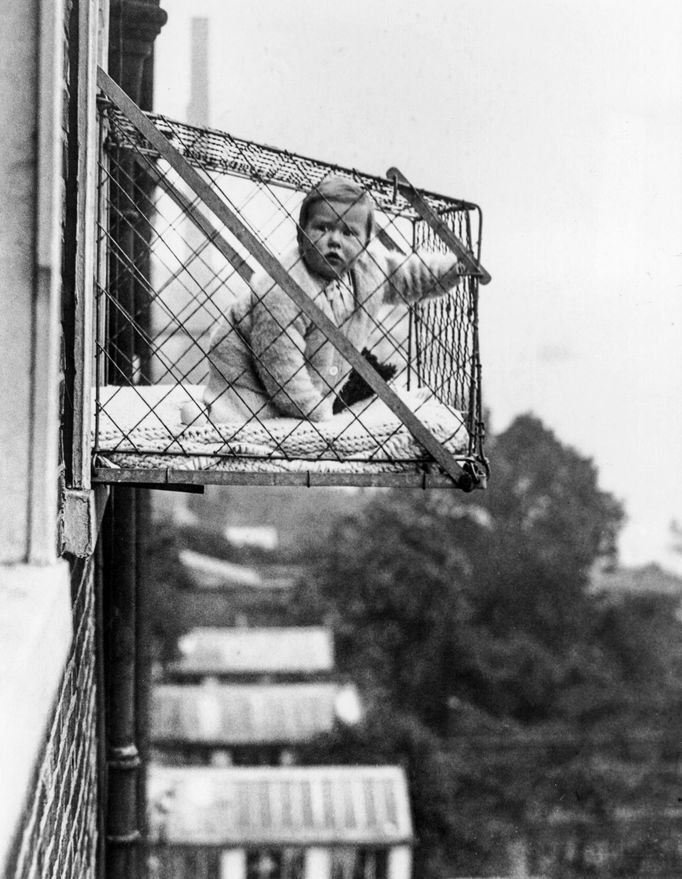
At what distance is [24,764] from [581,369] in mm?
27447

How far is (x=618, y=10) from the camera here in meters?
21.3

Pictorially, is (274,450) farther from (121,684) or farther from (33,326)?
(121,684)

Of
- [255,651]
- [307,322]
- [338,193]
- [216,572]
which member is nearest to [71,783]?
[307,322]

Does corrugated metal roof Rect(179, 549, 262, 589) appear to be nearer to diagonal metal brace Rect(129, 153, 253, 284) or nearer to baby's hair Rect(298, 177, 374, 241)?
diagonal metal brace Rect(129, 153, 253, 284)

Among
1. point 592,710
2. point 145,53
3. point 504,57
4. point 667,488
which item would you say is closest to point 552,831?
point 592,710

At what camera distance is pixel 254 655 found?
26.0m

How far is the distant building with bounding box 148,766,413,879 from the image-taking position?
1800cm

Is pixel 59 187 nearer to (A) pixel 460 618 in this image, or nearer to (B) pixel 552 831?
(B) pixel 552 831

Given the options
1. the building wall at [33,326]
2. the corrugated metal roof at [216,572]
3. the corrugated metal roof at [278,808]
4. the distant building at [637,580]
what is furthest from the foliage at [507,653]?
the building wall at [33,326]

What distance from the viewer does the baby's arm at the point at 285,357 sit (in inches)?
133

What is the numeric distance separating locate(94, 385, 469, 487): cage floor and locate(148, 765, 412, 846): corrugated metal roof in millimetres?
14766

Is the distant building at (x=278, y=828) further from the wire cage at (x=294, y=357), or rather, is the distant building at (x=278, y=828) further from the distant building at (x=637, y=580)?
the wire cage at (x=294, y=357)

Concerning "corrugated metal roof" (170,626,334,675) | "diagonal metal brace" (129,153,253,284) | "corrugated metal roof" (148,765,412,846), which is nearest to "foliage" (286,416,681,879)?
"corrugated metal roof" (170,626,334,675)

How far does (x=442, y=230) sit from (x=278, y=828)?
52.7ft
